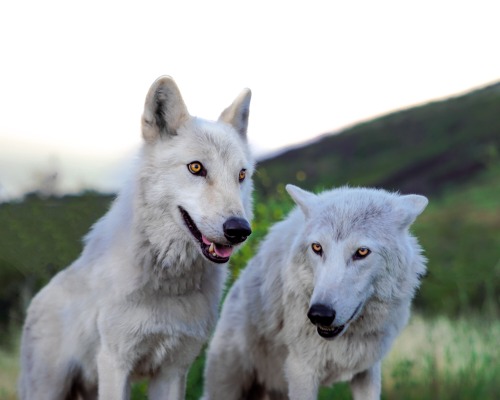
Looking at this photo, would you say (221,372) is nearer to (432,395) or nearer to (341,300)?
(341,300)

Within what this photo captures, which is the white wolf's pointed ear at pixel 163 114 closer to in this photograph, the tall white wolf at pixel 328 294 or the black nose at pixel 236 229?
the black nose at pixel 236 229

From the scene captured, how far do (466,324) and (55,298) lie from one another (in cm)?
613

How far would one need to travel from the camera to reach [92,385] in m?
5.71

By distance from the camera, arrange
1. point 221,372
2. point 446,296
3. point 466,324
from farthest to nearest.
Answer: point 446,296 < point 466,324 < point 221,372

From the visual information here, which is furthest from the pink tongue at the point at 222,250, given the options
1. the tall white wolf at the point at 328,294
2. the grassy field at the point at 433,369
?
the grassy field at the point at 433,369

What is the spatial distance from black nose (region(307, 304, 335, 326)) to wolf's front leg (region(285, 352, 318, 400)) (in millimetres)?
647

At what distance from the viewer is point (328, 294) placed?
4941 mm

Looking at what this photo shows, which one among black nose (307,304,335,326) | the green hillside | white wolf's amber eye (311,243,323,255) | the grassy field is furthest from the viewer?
the green hillside

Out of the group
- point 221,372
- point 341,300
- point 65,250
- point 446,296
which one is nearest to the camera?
point 341,300

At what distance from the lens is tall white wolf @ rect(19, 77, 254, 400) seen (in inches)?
192

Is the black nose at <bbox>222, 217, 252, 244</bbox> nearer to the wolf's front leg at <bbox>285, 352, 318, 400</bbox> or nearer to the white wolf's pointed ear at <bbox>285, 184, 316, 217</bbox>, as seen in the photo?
the white wolf's pointed ear at <bbox>285, 184, 316, 217</bbox>

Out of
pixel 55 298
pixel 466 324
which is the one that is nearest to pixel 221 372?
pixel 55 298

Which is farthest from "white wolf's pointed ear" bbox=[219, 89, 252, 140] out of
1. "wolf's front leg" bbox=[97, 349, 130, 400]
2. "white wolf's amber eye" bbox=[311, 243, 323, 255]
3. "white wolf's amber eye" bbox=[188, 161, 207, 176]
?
"wolf's front leg" bbox=[97, 349, 130, 400]

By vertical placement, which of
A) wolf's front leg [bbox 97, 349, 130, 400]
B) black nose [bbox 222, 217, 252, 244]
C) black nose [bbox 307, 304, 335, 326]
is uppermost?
black nose [bbox 222, 217, 252, 244]
